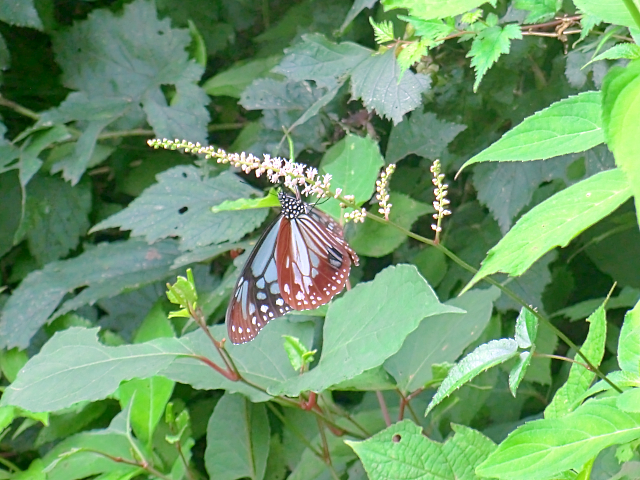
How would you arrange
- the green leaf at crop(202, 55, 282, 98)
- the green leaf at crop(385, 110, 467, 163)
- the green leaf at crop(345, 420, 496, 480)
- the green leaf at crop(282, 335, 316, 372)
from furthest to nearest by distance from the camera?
the green leaf at crop(202, 55, 282, 98) < the green leaf at crop(385, 110, 467, 163) < the green leaf at crop(282, 335, 316, 372) < the green leaf at crop(345, 420, 496, 480)

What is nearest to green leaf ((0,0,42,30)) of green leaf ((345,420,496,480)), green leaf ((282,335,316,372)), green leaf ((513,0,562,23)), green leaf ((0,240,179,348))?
green leaf ((0,240,179,348))

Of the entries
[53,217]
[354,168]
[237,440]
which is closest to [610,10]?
[354,168]

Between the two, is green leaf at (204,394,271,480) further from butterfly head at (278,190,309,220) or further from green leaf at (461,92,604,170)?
green leaf at (461,92,604,170)

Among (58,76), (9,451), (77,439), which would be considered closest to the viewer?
(77,439)

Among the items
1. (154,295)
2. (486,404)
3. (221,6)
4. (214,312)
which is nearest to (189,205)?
(214,312)

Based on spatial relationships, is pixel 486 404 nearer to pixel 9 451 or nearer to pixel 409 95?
pixel 409 95
